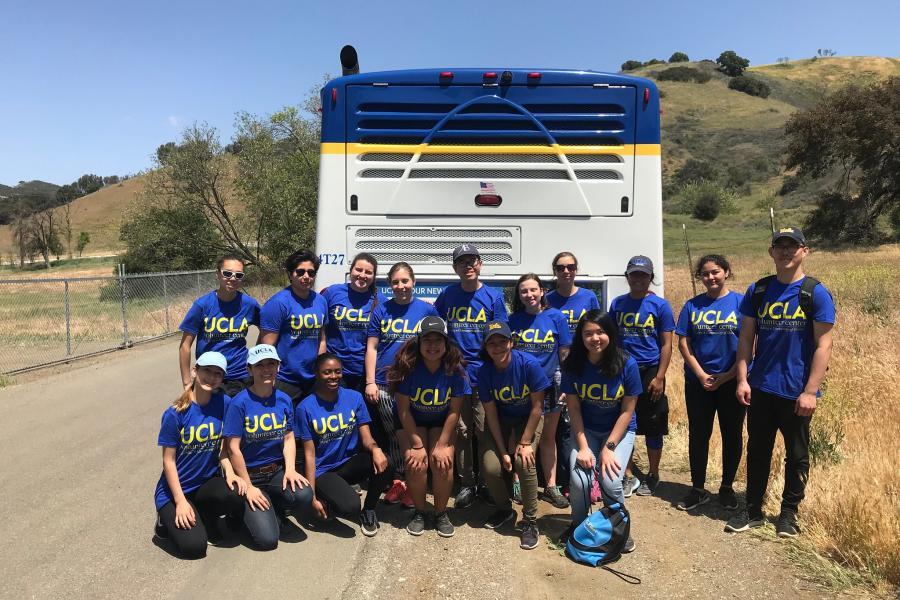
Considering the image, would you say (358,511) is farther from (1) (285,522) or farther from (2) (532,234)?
(2) (532,234)

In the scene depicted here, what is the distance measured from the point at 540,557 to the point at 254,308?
2.86m

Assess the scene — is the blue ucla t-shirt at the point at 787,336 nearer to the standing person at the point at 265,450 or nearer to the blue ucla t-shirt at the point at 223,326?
the standing person at the point at 265,450

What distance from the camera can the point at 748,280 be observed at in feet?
60.0

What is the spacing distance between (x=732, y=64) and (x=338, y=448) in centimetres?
13645

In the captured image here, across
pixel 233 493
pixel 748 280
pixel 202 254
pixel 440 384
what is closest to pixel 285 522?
pixel 233 493

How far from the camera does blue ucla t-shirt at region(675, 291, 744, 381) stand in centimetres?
456

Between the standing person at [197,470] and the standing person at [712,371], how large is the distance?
3.28 m

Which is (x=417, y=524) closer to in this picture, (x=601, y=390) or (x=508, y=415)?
(x=508, y=415)

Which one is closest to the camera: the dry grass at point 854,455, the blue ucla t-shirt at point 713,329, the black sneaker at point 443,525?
the dry grass at point 854,455

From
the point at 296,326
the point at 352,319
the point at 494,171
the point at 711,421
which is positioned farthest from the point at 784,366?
the point at 296,326

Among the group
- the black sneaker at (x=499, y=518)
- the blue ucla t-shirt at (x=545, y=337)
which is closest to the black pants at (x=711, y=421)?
the blue ucla t-shirt at (x=545, y=337)

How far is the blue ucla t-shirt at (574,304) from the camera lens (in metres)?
4.91

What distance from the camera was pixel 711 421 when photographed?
15.5 feet

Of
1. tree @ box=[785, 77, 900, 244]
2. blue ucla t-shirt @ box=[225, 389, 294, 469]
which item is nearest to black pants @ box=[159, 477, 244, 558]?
blue ucla t-shirt @ box=[225, 389, 294, 469]
